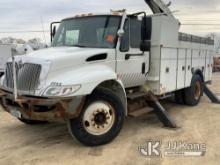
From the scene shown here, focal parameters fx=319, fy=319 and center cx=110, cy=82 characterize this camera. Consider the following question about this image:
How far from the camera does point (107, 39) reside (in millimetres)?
6410

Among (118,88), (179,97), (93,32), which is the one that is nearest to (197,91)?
(179,97)

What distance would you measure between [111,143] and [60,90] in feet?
5.06

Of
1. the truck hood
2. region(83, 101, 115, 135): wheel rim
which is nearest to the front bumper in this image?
region(83, 101, 115, 135): wheel rim

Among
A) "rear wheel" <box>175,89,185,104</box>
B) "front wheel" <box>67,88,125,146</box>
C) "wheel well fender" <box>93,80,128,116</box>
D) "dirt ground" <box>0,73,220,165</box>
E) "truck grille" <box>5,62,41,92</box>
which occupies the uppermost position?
"truck grille" <box>5,62,41,92</box>

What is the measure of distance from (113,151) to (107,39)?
7.35ft

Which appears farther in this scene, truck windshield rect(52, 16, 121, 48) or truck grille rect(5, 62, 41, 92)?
truck windshield rect(52, 16, 121, 48)

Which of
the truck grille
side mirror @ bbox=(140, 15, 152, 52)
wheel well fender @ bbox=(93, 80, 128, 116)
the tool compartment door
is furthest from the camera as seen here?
the tool compartment door

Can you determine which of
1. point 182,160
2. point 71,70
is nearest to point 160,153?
point 182,160

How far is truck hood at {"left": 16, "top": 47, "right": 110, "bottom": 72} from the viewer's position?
17.9ft

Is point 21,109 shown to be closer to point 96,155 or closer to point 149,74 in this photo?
point 96,155

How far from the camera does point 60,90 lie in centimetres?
516

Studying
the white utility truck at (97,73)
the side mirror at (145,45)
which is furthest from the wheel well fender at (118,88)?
the side mirror at (145,45)

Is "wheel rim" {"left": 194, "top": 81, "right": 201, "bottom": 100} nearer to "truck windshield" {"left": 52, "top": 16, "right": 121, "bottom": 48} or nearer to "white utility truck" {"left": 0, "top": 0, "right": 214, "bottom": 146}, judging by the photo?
"white utility truck" {"left": 0, "top": 0, "right": 214, "bottom": 146}

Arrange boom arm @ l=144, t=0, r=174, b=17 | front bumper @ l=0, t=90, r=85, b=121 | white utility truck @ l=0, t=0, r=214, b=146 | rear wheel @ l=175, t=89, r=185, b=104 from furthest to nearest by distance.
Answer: rear wheel @ l=175, t=89, r=185, b=104
boom arm @ l=144, t=0, r=174, b=17
white utility truck @ l=0, t=0, r=214, b=146
front bumper @ l=0, t=90, r=85, b=121
